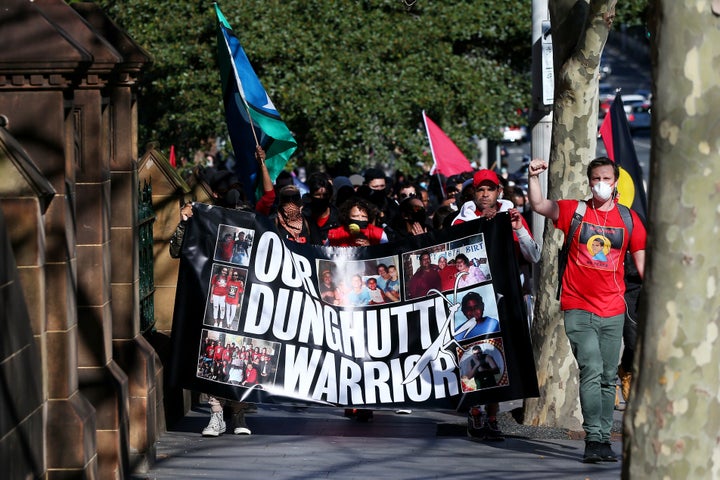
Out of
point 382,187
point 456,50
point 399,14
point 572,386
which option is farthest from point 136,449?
point 456,50

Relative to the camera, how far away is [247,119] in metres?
11.2

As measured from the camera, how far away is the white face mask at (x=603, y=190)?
8172 millimetres

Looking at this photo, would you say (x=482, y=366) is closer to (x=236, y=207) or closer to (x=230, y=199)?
(x=236, y=207)

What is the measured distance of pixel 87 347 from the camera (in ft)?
25.1

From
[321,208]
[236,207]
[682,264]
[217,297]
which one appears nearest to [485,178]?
[217,297]

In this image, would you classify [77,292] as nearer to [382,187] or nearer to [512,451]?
[512,451]

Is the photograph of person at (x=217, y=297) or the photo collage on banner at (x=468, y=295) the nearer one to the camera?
the photo collage on banner at (x=468, y=295)

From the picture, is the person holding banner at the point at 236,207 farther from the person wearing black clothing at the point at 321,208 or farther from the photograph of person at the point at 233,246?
the person wearing black clothing at the point at 321,208

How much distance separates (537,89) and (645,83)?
9602cm

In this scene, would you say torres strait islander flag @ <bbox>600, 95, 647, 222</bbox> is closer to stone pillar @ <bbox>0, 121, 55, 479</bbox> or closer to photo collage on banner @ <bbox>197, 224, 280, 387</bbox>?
photo collage on banner @ <bbox>197, 224, 280, 387</bbox>

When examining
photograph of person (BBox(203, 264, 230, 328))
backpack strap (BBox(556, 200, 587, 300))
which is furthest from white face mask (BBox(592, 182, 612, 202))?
photograph of person (BBox(203, 264, 230, 328))

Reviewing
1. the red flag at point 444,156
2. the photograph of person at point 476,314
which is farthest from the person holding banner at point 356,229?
the red flag at point 444,156

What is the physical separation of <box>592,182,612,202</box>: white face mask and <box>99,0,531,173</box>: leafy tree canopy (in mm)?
14459

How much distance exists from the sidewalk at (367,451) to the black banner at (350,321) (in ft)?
1.06
